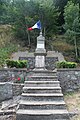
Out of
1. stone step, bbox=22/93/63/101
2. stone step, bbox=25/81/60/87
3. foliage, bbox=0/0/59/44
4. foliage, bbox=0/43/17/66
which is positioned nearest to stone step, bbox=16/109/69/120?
stone step, bbox=22/93/63/101

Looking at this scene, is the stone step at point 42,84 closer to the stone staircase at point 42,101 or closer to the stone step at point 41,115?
the stone staircase at point 42,101

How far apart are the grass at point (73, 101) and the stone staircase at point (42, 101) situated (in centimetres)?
34

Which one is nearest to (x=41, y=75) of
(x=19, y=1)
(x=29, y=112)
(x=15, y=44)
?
(x=29, y=112)

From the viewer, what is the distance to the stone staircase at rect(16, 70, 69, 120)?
226 inches

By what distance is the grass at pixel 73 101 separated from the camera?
6.29m

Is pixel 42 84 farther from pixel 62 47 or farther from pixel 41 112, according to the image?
pixel 62 47

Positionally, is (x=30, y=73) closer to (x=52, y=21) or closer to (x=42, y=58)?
(x=42, y=58)

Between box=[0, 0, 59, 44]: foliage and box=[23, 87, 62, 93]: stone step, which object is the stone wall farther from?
box=[0, 0, 59, 44]: foliage

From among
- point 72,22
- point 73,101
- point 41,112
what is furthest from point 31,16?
point 41,112

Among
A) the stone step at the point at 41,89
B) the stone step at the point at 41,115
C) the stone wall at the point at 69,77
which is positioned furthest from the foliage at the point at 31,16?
the stone step at the point at 41,115

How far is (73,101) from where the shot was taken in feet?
23.4

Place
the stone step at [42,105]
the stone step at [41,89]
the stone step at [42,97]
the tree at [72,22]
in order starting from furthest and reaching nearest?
the tree at [72,22]
the stone step at [41,89]
the stone step at [42,97]
the stone step at [42,105]

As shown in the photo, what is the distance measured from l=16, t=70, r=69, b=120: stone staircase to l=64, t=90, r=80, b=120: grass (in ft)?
1.12

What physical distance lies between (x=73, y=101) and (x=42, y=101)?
131 centimetres
